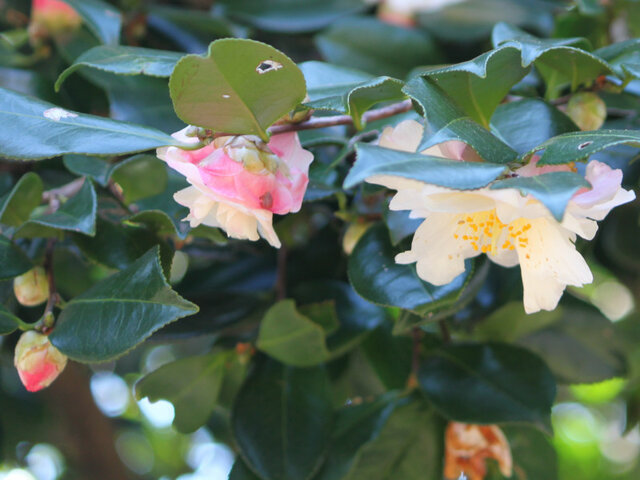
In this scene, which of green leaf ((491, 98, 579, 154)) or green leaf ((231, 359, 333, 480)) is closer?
green leaf ((491, 98, 579, 154))

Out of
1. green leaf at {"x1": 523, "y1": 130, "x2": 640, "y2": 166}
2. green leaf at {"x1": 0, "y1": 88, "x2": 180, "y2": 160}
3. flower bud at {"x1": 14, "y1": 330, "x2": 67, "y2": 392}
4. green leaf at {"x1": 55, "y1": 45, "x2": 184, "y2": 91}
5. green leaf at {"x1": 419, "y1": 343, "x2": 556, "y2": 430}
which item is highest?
green leaf at {"x1": 523, "y1": 130, "x2": 640, "y2": 166}

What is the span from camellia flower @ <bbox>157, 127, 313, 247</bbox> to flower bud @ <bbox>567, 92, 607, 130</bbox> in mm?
264

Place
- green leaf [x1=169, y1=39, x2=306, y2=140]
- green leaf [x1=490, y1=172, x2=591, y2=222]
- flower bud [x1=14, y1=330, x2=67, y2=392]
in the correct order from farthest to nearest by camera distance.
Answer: flower bud [x1=14, y1=330, x2=67, y2=392] < green leaf [x1=169, y1=39, x2=306, y2=140] < green leaf [x1=490, y1=172, x2=591, y2=222]

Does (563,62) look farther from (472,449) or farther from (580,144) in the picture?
(472,449)

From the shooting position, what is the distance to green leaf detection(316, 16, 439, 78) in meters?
1.03

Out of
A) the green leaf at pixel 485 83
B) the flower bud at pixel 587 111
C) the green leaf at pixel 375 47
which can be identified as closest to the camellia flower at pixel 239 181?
the green leaf at pixel 485 83

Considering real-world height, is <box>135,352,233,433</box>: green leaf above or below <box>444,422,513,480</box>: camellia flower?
above

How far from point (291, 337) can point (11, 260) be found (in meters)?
0.30

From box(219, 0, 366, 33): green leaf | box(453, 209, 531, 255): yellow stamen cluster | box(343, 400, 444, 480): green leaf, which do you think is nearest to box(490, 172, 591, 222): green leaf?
box(453, 209, 531, 255): yellow stamen cluster

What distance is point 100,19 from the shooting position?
0.80m

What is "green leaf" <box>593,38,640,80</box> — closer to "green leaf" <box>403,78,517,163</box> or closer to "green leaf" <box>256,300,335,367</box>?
"green leaf" <box>403,78,517,163</box>

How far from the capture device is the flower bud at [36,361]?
1.86 ft

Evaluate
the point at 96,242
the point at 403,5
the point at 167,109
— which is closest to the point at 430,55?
the point at 403,5

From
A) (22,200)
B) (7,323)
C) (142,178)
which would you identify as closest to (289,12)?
(142,178)
